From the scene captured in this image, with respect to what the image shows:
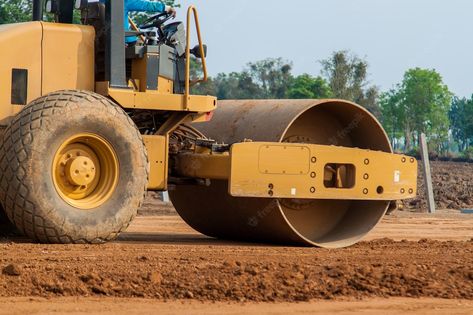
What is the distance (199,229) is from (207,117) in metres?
1.70

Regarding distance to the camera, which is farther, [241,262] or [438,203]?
[438,203]

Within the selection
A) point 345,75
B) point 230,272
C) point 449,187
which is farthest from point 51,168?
point 345,75

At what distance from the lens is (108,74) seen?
9.51m

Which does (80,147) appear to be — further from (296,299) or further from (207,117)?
(296,299)

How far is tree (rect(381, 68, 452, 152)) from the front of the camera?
68000 mm

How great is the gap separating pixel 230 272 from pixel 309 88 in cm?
6505

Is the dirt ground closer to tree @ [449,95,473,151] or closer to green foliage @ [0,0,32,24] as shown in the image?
green foliage @ [0,0,32,24]

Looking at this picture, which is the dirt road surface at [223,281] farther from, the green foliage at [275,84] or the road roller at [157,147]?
the green foliage at [275,84]

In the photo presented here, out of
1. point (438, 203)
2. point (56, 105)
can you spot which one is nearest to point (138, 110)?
point (56, 105)

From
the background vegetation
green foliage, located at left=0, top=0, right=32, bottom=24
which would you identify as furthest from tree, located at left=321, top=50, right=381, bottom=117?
green foliage, located at left=0, top=0, right=32, bottom=24

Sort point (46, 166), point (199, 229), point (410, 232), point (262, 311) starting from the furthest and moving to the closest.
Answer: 1. point (410, 232)
2. point (199, 229)
3. point (46, 166)
4. point (262, 311)

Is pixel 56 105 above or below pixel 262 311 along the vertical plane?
above

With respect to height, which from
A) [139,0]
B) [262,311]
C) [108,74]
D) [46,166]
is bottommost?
[262,311]

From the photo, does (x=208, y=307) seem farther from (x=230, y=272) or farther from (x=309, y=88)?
(x=309, y=88)
